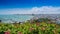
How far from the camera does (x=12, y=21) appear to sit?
5594 millimetres

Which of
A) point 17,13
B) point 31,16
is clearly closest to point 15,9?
point 17,13

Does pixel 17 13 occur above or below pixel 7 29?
above

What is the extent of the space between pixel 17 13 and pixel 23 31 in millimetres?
1817

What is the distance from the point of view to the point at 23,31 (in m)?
3.96

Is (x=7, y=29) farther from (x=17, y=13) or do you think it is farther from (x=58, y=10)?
(x=58, y=10)

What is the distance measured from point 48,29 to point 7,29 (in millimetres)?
877

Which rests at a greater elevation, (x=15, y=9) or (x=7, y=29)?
(x=15, y=9)

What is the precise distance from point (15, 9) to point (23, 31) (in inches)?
72.8

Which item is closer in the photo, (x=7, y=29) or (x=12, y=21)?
(x=7, y=29)

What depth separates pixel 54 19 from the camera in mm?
5625

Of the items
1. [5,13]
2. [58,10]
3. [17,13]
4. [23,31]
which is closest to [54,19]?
[58,10]

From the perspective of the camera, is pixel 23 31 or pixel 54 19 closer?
pixel 23 31

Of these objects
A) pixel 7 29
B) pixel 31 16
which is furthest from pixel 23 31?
pixel 31 16

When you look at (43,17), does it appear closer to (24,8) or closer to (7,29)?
(24,8)
